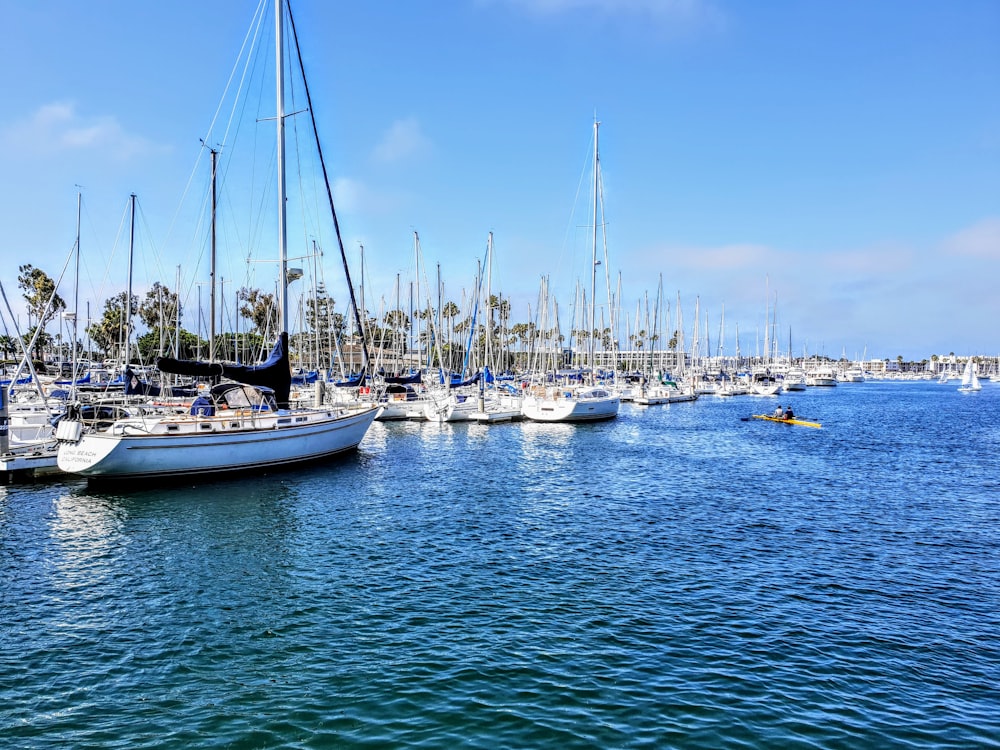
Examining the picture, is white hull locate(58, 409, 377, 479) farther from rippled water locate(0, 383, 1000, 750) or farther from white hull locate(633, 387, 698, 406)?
white hull locate(633, 387, 698, 406)

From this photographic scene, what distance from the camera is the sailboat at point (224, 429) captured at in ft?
77.3

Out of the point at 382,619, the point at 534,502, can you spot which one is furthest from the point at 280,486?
the point at 382,619

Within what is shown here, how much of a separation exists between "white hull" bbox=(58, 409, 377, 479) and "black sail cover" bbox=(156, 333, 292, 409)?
4.93 feet

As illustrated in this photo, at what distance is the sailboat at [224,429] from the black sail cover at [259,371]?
4 centimetres

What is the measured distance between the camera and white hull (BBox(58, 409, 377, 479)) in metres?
23.2

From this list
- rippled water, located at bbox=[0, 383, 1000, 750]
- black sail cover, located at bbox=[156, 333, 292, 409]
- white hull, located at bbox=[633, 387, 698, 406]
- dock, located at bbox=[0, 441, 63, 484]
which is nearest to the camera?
rippled water, located at bbox=[0, 383, 1000, 750]

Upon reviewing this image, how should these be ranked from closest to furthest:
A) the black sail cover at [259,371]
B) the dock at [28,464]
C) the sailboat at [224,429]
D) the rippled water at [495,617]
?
the rippled water at [495,617]
the sailboat at [224,429]
the dock at [28,464]
the black sail cover at [259,371]

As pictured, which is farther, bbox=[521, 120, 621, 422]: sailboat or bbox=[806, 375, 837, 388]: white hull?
bbox=[806, 375, 837, 388]: white hull

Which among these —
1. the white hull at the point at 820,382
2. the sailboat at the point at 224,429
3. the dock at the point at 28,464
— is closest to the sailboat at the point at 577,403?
the sailboat at the point at 224,429

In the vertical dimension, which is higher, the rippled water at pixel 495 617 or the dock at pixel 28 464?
the dock at pixel 28 464

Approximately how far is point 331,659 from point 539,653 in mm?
3454

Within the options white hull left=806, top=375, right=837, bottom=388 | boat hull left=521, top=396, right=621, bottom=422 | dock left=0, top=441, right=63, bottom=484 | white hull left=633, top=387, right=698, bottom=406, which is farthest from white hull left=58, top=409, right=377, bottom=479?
white hull left=806, top=375, right=837, bottom=388

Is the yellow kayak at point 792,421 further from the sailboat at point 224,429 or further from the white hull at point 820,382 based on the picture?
the white hull at point 820,382

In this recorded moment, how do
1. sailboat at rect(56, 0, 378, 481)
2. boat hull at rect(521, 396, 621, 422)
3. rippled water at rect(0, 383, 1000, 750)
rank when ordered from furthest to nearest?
boat hull at rect(521, 396, 621, 422), sailboat at rect(56, 0, 378, 481), rippled water at rect(0, 383, 1000, 750)
